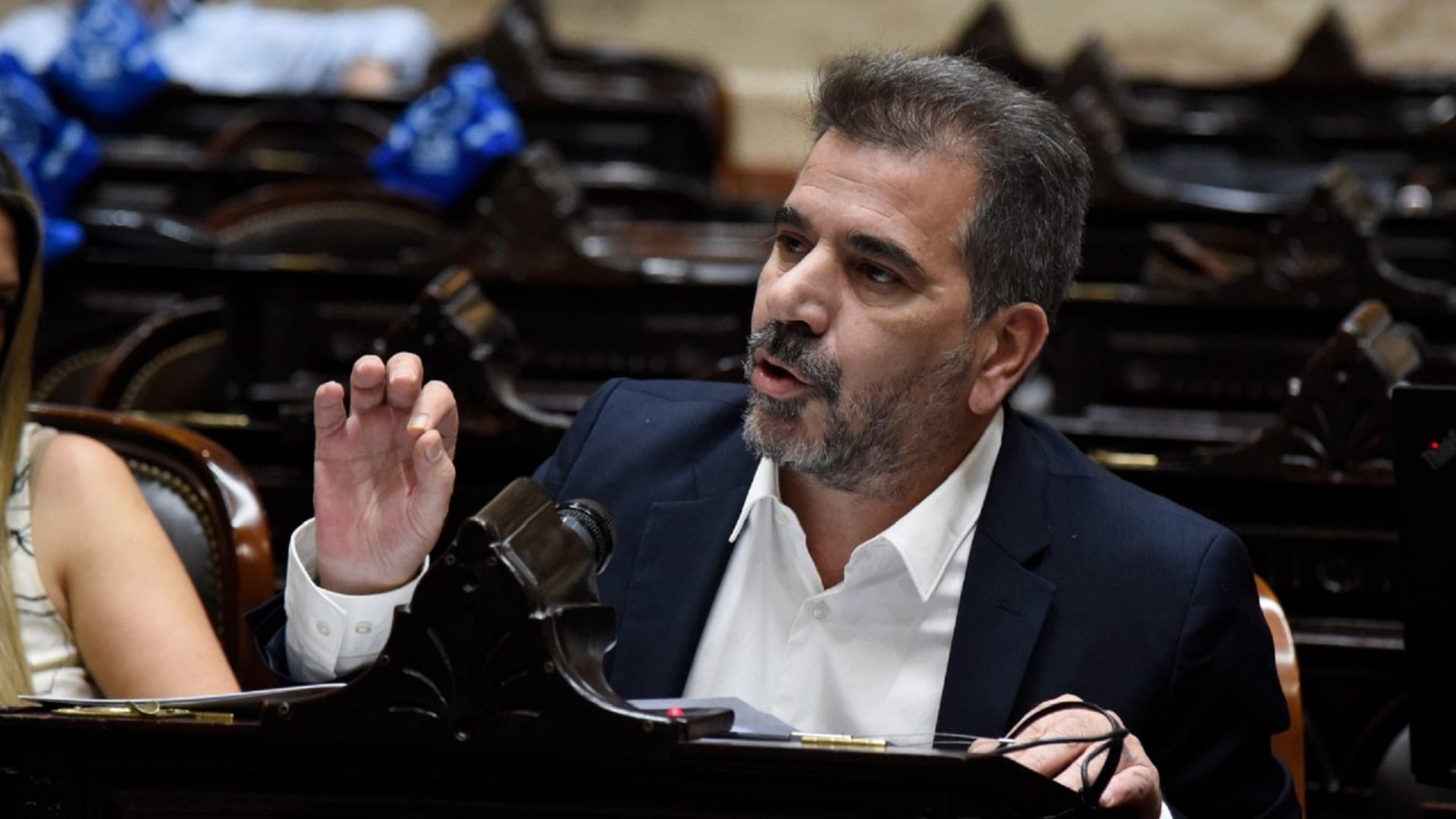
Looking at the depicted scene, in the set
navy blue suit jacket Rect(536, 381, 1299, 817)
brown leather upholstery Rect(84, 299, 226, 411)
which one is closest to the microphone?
navy blue suit jacket Rect(536, 381, 1299, 817)

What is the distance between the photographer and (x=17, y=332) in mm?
1758

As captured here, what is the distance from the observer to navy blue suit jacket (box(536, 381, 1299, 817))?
Result: 1426mm

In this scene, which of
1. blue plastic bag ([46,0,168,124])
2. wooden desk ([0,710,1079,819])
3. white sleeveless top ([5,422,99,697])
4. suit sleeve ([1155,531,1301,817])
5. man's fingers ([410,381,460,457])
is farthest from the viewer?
blue plastic bag ([46,0,168,124])

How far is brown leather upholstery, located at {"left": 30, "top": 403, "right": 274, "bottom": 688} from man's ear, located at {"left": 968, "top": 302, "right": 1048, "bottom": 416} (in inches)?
29.6

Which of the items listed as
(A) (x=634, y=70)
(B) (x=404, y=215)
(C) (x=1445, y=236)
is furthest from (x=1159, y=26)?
(B) (x=404, y=215)

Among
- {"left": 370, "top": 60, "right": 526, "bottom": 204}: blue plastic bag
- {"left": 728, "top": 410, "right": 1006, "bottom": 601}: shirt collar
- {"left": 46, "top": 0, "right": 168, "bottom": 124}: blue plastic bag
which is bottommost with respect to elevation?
{"left": 728, "top": 410, "right": 1006, "bottom": 601}: shirt collar

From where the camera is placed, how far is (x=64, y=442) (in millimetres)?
1734

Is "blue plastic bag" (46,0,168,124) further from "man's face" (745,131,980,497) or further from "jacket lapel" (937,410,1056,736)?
"jacket lapel" (937,410,1056,736)

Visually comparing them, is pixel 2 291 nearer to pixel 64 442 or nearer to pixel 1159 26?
pixel 64 442

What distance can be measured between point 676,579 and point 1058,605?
34 centimetres

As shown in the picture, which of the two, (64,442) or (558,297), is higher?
(558,297)

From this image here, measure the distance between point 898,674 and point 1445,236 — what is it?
3.19m

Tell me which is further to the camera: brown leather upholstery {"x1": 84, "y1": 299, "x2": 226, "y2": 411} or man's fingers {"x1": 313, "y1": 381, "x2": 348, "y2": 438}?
brown leather upholstery {"x1": 84, "y1": 299, "x2": 226, "y2": 411}

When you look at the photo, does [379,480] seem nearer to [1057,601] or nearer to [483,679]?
[483,679]
